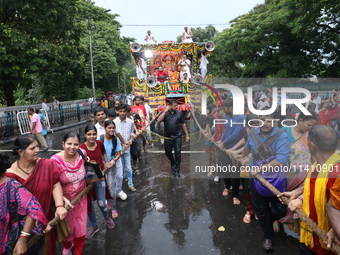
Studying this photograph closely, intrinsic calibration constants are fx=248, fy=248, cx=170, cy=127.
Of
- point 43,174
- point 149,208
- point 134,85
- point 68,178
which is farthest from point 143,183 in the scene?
point 134,85

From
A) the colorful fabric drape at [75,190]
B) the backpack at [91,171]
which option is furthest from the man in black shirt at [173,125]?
the colorful fabric drape at [75,190]

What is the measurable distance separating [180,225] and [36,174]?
2.18 meters

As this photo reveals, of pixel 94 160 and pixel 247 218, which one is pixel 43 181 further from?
pixel 247 218

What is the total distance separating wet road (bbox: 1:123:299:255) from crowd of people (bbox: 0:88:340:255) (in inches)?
6.4

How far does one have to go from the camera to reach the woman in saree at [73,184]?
2.55 meters

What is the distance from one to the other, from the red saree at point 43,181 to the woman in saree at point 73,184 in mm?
253

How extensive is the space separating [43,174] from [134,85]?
32.1 feet

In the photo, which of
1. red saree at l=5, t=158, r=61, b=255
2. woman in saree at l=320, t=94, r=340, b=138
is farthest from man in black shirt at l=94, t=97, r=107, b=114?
woman in saree at l=320, t=94, r=340, b=138

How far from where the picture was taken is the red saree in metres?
2.09

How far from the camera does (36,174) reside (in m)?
2.13

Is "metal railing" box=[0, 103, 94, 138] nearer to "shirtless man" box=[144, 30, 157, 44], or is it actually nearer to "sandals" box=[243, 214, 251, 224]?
"shirtless man" box=[144, 30, 157, 44]

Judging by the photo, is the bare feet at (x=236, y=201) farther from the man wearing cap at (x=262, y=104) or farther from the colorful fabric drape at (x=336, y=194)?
the colorful fabric drape at (x=336, y=194)

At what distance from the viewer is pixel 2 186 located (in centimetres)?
187

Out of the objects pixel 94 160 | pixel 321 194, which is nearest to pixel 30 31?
pixel 94 160
